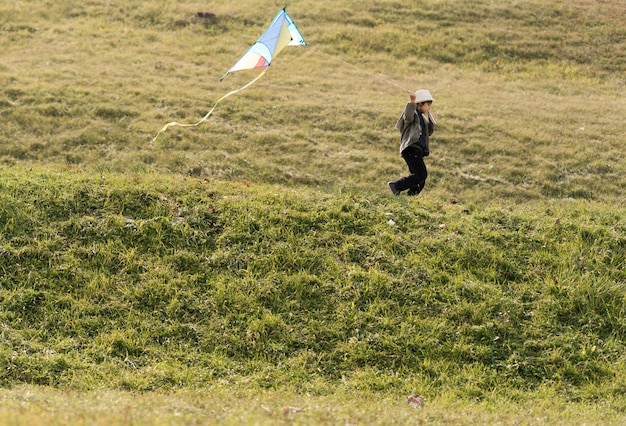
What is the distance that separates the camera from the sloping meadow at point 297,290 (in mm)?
7262

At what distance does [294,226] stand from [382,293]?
1721 mm

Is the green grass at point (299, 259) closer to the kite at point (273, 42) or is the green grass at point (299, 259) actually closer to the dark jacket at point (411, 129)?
the dark jacket at point (411, 129)

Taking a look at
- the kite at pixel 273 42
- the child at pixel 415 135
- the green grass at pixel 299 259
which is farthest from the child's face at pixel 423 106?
the kite at pixel 273 42

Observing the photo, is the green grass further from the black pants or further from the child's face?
the child's face

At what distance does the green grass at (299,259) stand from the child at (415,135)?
1.40 ft

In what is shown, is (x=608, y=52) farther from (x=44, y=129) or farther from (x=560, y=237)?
(x=44, y=129)

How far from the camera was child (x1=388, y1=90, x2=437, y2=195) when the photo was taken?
1014 centimetres

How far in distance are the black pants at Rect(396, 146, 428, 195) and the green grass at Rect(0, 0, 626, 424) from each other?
1.05 ft

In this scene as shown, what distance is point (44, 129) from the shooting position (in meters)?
13.7

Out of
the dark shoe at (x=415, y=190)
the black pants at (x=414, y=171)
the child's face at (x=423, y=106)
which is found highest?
the child's face at (x=423, y=106)

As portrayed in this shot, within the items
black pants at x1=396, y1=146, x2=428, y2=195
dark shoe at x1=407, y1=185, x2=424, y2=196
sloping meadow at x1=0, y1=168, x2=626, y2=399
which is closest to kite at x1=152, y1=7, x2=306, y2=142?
sloping meadow at x1=0, y1=168, x2=626, y2=399

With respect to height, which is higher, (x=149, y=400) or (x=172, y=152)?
(x=172, y=152)

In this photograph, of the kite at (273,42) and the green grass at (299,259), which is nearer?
the green grass at (299,259)

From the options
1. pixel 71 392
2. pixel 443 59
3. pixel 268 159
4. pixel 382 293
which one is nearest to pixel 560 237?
pixel 382 293
